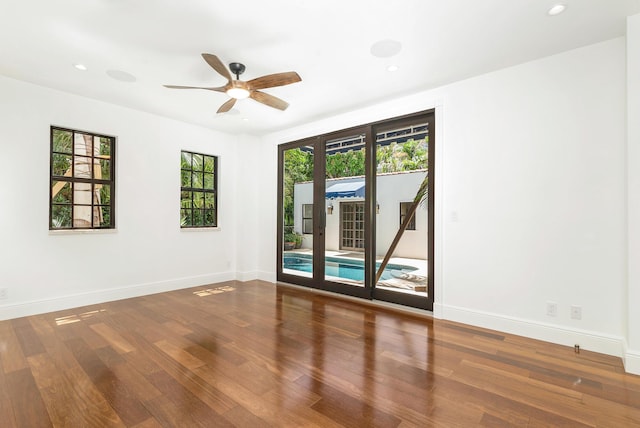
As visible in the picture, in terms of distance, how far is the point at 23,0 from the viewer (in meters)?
2.39

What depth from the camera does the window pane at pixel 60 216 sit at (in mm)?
4180

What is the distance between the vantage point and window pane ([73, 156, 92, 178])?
4.38 m

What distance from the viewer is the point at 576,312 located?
2.99 meters

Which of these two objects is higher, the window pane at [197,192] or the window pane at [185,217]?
the window pane at [197,192]

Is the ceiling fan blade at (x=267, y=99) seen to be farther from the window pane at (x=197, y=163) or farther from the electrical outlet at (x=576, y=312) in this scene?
the electrical outlet at (x=576, y=312)

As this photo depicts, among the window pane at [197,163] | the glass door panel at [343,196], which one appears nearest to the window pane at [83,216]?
the window pane at [197,163]

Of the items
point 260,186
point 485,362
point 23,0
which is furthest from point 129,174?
point 485,362

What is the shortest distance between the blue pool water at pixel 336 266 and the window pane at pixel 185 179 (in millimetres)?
2213

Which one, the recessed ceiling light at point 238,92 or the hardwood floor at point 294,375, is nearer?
the hardwood floor at point 294,375

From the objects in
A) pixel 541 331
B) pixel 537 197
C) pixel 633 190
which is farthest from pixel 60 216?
pixel 633 190

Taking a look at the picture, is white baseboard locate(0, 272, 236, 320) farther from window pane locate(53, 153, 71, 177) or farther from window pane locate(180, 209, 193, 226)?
window pane locate(53, 153, 71, 177)

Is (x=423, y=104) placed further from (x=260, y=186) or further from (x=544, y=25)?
(x=260, y=186)

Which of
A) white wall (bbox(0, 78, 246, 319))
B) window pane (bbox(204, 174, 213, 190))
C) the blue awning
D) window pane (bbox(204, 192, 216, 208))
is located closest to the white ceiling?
white wall (bbox(0, 78, 246, 319))

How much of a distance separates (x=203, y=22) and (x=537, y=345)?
14.1ft
